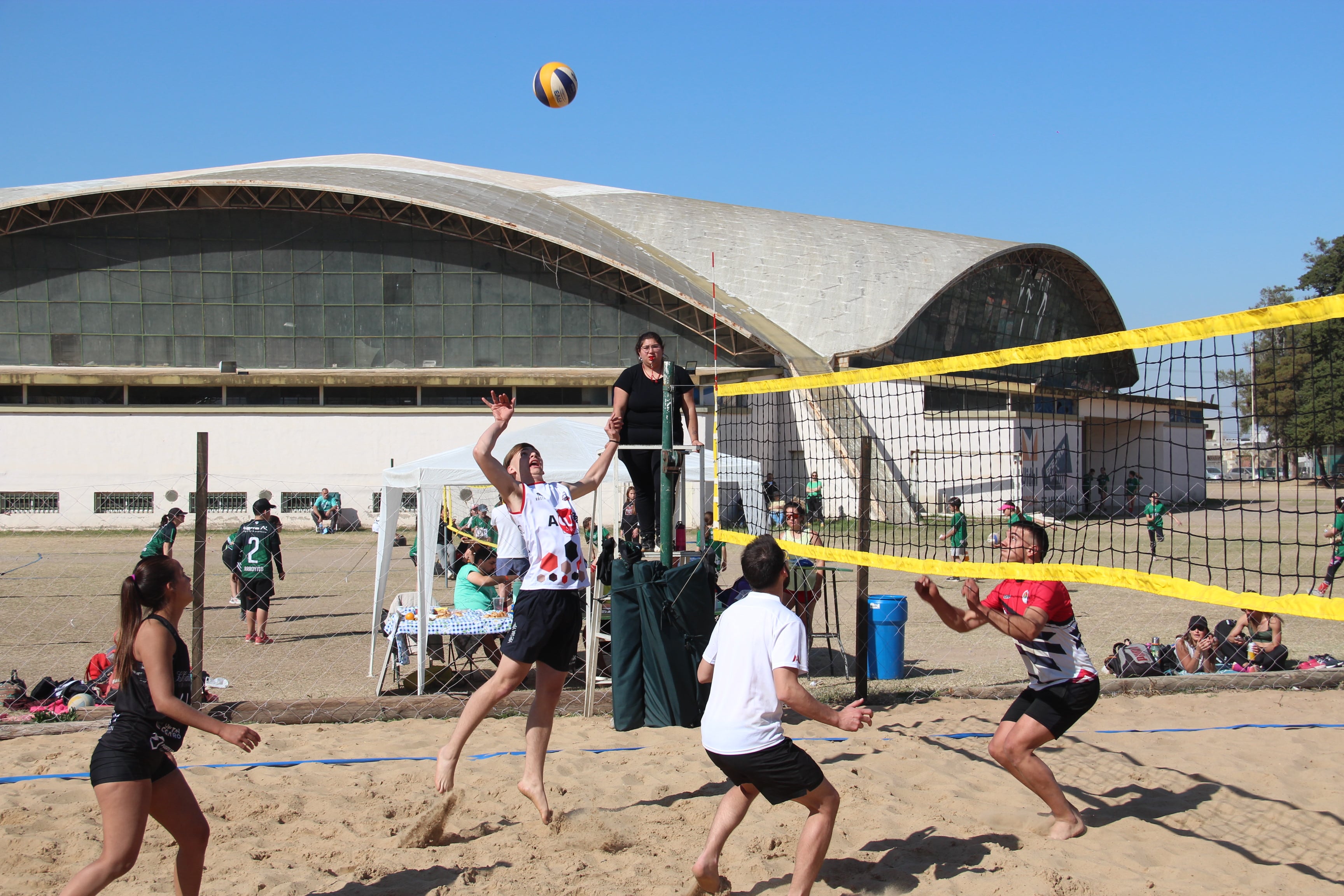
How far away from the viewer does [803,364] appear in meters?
27.7

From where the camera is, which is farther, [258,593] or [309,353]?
[309,353]

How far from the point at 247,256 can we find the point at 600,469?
26939mm

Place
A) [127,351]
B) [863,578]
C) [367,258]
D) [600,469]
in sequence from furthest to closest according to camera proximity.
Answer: [367,258], [127,351], [863,578], [600,469]

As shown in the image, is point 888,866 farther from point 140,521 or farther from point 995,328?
point 995,328

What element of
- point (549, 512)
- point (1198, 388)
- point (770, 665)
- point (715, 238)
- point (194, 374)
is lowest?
point (770, 665)

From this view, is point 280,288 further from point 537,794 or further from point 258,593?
point 537,794

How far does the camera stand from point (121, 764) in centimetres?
346

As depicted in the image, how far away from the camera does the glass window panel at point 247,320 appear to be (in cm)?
2886

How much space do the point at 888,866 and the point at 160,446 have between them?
27.6 meters

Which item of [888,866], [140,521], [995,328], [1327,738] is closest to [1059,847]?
[888,866]

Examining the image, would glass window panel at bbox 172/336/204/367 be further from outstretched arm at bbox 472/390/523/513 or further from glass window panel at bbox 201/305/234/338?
outstretched arm at bbox 472/390/523/513

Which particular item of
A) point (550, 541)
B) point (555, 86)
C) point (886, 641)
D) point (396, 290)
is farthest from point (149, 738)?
point (396, 290)

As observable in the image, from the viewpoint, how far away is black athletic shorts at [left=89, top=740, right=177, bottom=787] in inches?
136

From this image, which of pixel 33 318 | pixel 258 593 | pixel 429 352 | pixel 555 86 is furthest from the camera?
pixel 429 352
